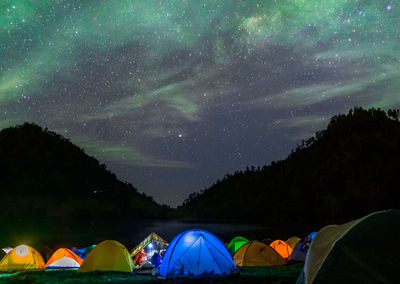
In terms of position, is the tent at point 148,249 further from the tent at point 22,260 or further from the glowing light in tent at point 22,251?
the glowing light in tent at point 22,251

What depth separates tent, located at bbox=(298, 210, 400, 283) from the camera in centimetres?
542

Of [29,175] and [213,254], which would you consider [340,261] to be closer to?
[213,254]

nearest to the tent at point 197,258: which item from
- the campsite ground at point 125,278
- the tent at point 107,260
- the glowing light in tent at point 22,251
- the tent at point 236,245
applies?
the campsite ground at point 125,278

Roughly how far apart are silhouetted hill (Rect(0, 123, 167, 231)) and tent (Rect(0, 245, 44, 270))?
367 feet

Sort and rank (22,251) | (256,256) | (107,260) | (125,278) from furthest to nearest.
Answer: (22,251), (256,256), (107,260), (125,278)

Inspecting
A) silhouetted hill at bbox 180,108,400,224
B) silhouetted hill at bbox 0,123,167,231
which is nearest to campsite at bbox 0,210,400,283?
silhouetted hill at bbox 180,108,400,224

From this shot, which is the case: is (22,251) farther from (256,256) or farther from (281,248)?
(281,248)

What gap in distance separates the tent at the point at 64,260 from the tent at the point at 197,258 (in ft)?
18.2

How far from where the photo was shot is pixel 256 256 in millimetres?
15523

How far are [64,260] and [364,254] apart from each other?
1338 centimetres

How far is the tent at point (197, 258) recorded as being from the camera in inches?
450

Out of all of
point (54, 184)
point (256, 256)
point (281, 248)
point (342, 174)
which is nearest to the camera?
point (256, 256)

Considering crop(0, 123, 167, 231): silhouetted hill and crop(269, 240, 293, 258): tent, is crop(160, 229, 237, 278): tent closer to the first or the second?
crop(269, 240, 293, 258): tent

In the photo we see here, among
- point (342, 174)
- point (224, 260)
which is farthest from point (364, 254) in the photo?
point (342, 174)
